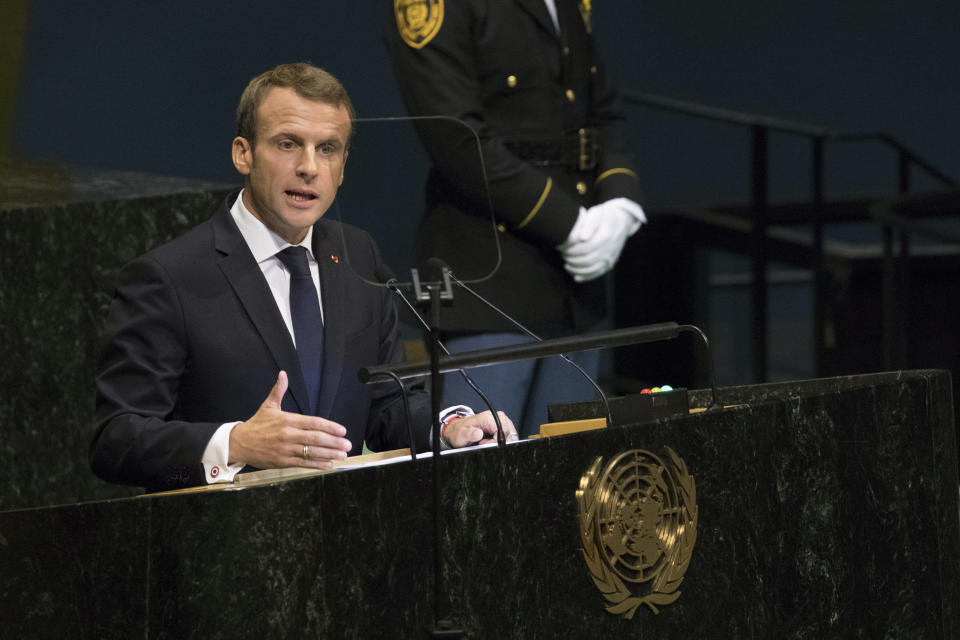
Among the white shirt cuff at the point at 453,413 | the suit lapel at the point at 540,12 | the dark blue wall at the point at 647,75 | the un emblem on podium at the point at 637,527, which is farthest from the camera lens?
the dark blue wall at the point at 647,75

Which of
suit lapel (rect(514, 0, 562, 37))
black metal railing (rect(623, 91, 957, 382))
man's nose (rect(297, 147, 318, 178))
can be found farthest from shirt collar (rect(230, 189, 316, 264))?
black metal railing (rect(623, 91, 957, 382))

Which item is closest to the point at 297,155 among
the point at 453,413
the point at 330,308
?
the point at 330,308

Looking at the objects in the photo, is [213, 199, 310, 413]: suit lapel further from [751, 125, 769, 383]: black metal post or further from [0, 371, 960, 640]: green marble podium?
[751, 125, 769, 383]: black metal post

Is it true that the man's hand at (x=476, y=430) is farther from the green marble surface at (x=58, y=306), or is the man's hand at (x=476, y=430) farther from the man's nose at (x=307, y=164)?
the green marble surface at (x=58, y=306)

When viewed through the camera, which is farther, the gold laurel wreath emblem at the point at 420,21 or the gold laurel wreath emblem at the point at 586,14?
the gold laurel wreath emblem at the point at 586,14

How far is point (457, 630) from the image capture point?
162cm

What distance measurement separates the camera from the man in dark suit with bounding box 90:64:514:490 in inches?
85.5

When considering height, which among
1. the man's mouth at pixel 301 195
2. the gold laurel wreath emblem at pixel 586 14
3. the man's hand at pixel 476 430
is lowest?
the man's hand at pixel 476 430

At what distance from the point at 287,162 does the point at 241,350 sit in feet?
1.01

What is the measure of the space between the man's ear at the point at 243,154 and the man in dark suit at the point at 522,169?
1.87 ft

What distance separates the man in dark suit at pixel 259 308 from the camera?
7.13 feet

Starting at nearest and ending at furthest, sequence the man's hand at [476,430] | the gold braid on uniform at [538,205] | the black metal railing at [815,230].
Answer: the man's hand at [476,430] < the gold braid on uniform at [538,205] < the black metal railing at [815,230]

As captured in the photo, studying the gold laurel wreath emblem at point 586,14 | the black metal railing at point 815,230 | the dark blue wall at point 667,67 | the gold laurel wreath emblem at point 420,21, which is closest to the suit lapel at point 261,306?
the gold laurel wreath emblem at point 420,21

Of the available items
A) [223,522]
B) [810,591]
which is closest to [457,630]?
[223,522]
